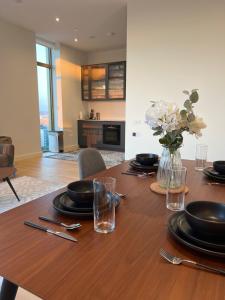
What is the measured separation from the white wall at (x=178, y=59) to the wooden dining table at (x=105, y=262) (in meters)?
2.68

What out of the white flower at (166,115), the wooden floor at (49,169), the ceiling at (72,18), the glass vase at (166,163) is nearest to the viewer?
the white flower at (166,115)

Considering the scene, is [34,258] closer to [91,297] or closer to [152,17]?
[91,297]

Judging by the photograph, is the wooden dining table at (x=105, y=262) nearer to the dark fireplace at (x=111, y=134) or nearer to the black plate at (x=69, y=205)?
the black plate at (x=69, y=205)

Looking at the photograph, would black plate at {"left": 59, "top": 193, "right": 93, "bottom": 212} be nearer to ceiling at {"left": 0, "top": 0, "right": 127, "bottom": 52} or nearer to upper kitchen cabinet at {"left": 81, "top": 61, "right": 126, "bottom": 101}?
Result: ceiling at {"left": 0, "top": 0, "right": 127, "bottom": 52}

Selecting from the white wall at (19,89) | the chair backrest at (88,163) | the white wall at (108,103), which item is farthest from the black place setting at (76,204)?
the white wall at (108,103)

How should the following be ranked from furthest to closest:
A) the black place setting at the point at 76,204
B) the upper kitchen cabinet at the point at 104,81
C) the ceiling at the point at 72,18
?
1. the upper kitchen cabinet at the point at 104,81
2. the ceiling at the point at 72,18
3. the black place setting at the point at 76,204

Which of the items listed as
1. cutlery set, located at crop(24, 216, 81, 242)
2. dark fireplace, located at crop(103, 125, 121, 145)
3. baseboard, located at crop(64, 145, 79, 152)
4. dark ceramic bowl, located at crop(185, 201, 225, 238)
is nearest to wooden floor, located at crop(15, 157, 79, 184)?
baseboard, located at crop(64, 145, 79, 152)

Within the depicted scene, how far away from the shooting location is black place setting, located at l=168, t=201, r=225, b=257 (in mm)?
698

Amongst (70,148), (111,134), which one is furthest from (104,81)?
(70,148)

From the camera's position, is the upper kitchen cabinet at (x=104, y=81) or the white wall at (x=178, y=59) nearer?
the white wall at (x=178, y=59)

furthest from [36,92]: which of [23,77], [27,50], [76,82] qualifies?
[76,82]

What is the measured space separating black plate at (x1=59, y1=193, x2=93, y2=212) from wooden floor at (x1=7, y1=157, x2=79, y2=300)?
281cm

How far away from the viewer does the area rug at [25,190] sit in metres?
2.98

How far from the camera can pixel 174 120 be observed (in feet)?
3.79
